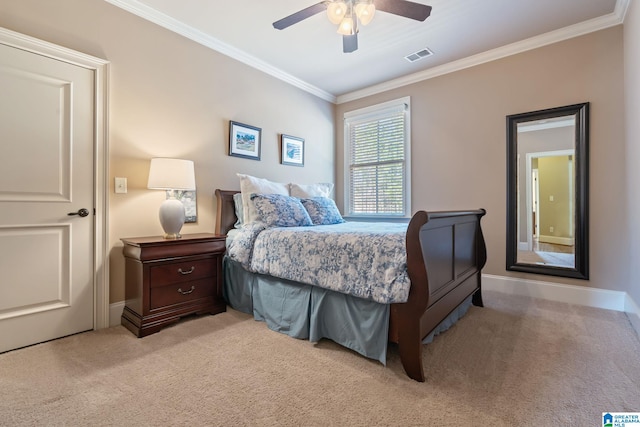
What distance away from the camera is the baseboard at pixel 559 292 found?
2.65m

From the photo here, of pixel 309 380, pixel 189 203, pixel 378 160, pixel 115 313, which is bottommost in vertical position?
pixel 309 380

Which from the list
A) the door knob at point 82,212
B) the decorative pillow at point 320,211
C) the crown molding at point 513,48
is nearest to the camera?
the door knob at point 82,212

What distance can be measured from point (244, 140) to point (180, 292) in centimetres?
176

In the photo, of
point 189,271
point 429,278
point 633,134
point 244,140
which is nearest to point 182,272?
point 189,271

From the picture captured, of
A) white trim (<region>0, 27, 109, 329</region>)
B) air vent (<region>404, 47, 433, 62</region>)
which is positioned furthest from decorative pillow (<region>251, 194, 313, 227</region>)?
air vent (<region>404, 47, 433, 62</region>)

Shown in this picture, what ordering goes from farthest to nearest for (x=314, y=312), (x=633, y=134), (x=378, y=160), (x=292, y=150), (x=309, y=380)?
1. (x=378, y=160)
2. (x=292, y=150)
3. (x=633, y=134)
4. (x=314, y=312)
5. (x=309, y=380)

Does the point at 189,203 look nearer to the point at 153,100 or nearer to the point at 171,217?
the point at 171,217

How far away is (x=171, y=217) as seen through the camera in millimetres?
2393

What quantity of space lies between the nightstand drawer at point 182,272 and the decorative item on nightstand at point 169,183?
251 mm

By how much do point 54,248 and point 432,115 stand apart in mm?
3920

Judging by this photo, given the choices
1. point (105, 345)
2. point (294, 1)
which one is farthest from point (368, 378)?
point (294, 1)

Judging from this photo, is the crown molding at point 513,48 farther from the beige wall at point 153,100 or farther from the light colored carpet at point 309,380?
the light colored carpet at point 309,380

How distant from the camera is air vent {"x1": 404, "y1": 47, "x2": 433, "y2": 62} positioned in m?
3.22

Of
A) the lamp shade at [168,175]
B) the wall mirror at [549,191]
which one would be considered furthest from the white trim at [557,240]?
the lamp shade at [168,175]
